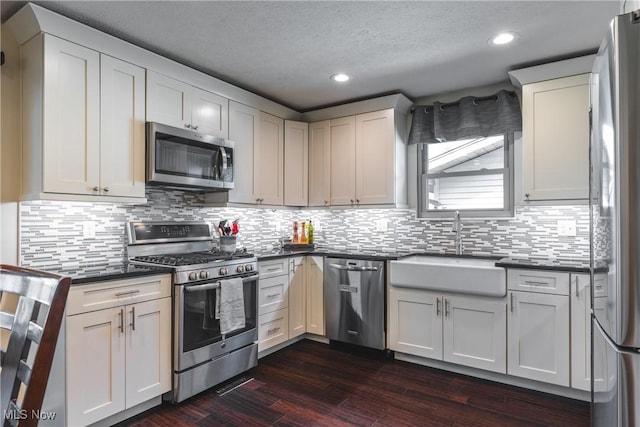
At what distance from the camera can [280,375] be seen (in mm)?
2910

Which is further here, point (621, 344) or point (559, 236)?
point (559, 236)

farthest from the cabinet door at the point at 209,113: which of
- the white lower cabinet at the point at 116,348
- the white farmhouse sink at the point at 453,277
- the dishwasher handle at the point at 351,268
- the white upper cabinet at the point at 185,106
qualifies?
the white farmhouse sink at the point at 453,277

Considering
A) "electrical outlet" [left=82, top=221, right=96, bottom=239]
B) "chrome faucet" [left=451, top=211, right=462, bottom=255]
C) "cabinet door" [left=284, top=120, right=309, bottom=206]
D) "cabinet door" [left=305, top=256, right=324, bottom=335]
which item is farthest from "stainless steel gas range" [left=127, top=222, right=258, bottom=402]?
"chrome faucet" [left=451, top=211, right=462, bottom=255]

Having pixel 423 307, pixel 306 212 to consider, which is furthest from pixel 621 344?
pixel 306 212

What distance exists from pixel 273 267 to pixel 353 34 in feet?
6.59

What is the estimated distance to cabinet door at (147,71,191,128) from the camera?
2625 mm

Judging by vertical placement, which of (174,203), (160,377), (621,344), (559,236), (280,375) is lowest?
(280,375)

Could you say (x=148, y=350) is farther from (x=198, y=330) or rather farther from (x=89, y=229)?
(x=89, y=229)

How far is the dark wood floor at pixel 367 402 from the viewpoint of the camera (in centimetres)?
226

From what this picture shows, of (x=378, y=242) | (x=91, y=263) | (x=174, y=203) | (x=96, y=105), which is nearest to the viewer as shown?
(x=96, y=105)

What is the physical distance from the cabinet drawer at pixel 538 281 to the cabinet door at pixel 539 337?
4cm

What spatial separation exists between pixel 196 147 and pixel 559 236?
9.92 ft

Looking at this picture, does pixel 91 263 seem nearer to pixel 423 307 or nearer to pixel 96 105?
pixel 96 105

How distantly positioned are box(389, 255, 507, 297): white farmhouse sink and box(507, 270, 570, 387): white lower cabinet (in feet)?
0.34
